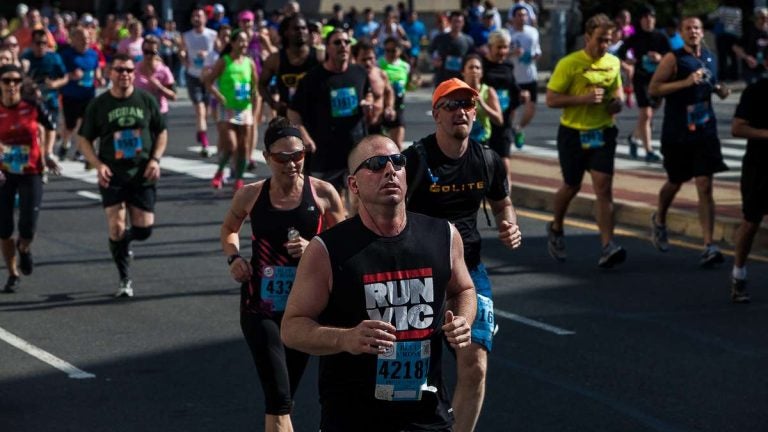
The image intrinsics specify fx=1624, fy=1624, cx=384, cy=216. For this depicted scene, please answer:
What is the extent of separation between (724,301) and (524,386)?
2.88 metres

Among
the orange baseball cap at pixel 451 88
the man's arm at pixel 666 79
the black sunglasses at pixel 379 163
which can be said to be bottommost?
the man's arm at pixel 666 79

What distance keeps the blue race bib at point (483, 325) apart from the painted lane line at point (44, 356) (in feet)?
9.69

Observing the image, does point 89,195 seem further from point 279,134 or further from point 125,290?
point 279,134

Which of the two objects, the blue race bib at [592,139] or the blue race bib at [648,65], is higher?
the blue race bib at [592,139]

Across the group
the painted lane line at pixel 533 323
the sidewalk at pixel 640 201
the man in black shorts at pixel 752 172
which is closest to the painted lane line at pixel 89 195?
the sidewalk at pixel 640 201

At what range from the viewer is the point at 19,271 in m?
13.1

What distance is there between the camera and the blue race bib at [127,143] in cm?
1198

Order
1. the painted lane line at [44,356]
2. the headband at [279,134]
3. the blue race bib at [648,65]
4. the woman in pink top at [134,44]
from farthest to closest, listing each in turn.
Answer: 1. the woman in pink top at [134,44]
2. the blue race bib at [648,65]
3. the painted lane line at [44,356]
4. the headband at [279,134]

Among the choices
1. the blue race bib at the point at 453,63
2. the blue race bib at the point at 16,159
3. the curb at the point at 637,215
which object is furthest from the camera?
A: the blue race bib at the point at 453,63

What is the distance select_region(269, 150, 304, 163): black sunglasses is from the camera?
765cm

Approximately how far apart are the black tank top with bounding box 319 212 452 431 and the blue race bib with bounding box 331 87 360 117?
7835mm

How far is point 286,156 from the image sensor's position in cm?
766

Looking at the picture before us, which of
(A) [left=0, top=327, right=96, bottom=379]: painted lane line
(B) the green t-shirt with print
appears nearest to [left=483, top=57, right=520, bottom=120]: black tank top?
(B) the green t-shirt with print

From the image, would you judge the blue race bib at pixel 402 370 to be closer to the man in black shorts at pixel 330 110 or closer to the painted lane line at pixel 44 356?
the painted lane line at pixel 44 356
